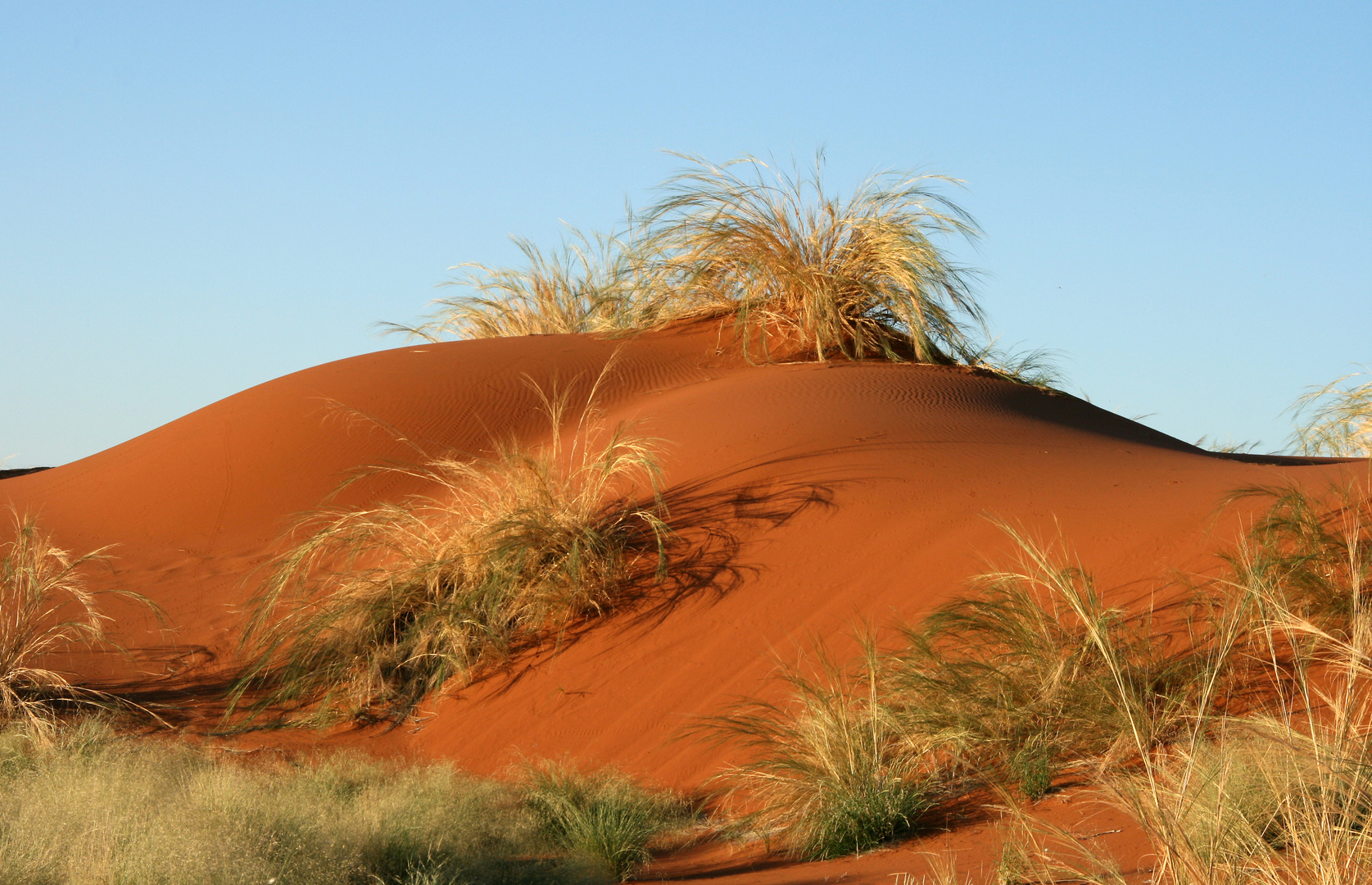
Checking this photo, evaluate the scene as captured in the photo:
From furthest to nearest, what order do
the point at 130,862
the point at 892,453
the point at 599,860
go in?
the point at 892,453 → the point at 599,860 → the point at 130,862

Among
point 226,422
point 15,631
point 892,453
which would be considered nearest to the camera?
point 15,631

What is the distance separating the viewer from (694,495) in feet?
27.4

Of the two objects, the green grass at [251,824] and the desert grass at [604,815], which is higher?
the green grass at [251,824]

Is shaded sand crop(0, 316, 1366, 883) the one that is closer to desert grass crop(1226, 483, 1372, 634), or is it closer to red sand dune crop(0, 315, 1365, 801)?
red sand dune crop(0, 315, 1365, 801)

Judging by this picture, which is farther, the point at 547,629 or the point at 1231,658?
the point at 547,629

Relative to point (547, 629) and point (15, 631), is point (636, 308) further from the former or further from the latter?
point (15, 631)

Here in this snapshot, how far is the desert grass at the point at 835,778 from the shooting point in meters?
4.51

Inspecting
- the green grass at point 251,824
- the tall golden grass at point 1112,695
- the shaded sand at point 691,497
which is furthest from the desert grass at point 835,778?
the green grass at point 251,824

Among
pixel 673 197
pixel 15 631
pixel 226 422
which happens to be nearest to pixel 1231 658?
pixel 15 631

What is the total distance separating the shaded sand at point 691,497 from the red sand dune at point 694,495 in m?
0.02

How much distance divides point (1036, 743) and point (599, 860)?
188 cm

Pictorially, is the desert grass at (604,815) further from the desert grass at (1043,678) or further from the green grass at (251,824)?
the desert grass at (1043,678)

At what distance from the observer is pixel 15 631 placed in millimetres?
7496

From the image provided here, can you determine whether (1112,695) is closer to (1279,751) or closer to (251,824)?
(1279,751)
